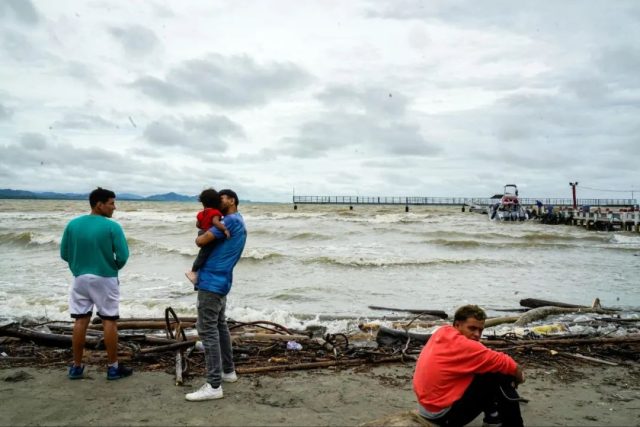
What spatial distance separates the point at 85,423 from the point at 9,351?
2708 millimetres

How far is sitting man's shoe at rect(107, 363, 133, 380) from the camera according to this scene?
15.6 ft

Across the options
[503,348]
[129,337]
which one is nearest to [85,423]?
[129,337]

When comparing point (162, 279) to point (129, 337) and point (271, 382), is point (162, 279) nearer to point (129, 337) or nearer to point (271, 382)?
point (129, 337)

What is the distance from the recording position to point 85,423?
378 cm

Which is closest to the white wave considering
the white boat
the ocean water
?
the ocean water

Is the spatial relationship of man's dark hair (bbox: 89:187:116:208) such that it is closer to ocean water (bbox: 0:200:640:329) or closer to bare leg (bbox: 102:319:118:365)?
bare leg (bbox: 102:319:118:365)

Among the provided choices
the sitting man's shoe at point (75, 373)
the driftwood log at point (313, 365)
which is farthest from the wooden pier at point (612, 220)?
the sitting man's shoe at point (75, 373)

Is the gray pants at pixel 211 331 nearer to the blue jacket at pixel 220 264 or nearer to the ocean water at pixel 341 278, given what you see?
the blue jacket at pixel 220 264

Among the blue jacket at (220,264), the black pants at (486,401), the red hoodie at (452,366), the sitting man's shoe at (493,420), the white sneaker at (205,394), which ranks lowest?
the white sneaker at (205,394)

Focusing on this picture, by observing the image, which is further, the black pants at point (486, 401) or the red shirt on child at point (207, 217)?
the red shirt on child at point (207, 217)

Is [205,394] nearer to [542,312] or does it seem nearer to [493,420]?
[493,420]

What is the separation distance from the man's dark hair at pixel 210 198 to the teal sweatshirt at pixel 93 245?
0.85 meters

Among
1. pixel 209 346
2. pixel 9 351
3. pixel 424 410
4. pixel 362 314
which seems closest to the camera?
pixel 424 410

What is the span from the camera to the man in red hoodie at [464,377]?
333 centimetres
